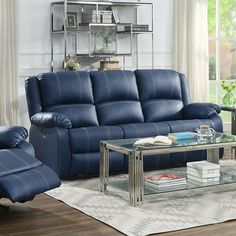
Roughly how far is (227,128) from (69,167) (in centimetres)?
402

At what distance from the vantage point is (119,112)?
6.14 metres

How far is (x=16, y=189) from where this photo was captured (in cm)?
400

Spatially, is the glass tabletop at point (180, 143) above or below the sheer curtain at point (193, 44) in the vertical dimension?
below

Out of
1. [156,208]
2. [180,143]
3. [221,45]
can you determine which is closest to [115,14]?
[221,45]

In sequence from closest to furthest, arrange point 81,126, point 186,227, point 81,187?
point 186,227 < point 81,187 < point 81,126

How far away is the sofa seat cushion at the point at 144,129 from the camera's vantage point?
225 inches

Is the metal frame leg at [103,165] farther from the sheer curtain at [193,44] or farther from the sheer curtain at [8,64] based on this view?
the sheer curtain at [193,44]

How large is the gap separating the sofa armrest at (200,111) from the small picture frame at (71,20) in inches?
72.7

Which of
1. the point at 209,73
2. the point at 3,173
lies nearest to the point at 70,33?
the point at 209,73

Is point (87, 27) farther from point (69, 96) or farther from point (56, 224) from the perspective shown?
point (56, 224)

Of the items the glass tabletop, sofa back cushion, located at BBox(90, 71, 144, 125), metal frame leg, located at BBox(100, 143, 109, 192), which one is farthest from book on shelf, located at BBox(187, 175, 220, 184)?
sofa back cushion, located at BBox(90, 71, 144, 125)

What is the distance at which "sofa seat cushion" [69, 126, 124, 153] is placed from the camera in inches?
214

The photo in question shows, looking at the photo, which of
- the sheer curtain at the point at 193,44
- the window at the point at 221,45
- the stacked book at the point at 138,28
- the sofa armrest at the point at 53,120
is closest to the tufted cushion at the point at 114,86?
the sofa armrest at the point at 53,120

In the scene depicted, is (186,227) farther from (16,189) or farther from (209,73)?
(209,73)
